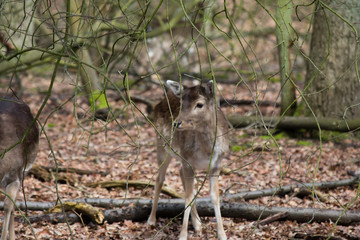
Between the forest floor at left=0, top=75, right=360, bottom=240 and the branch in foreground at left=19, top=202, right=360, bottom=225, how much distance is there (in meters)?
0.08

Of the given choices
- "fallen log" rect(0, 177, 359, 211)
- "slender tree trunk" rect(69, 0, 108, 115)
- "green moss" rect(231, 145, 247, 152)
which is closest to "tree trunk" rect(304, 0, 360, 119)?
"green moss" rect(231, 145, 247, 152)

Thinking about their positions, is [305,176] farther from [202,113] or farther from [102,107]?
[102,107]

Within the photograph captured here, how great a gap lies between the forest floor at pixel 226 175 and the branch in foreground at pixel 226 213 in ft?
0.26

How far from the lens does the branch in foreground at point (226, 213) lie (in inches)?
227

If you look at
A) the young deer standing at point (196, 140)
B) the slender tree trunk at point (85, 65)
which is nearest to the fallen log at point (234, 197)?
the young deer standing at point (196, 140)

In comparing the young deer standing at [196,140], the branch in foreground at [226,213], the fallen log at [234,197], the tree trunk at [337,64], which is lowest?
the branch in foreground at [226,213]

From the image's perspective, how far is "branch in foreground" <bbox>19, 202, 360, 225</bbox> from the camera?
5762mm

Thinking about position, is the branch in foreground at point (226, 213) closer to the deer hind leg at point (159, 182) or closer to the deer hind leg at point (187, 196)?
the deer hind leg at point (159, 182)

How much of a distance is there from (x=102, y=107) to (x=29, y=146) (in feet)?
18.8

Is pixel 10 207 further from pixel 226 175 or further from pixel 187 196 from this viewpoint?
pixel 226 175

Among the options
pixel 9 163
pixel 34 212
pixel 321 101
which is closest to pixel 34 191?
pixel 34 212

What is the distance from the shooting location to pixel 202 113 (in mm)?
6008

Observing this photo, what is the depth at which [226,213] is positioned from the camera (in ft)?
20.3

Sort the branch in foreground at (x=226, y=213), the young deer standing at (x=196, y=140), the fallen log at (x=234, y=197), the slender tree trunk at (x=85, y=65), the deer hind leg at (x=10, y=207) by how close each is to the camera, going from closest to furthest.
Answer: the slender tree trunk at (x=85, y=65) < the deer hind leg at (x=10, y=207) < the branch in foreground at (x=226, y=213) < the young deer standing at (x=196, y=140) < the fallen log at (x=234, y=197)
